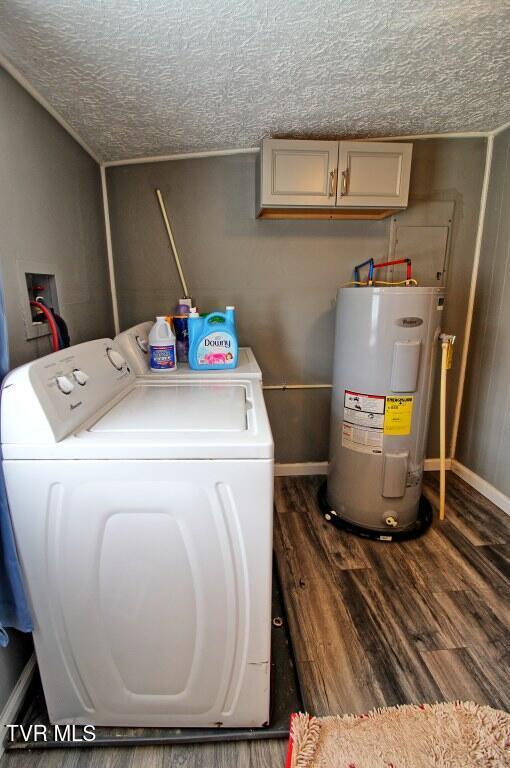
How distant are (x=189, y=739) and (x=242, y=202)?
248 cm

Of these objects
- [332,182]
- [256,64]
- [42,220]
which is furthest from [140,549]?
[332,182]

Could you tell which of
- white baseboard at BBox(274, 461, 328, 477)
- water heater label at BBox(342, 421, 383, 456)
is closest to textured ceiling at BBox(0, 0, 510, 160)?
water heater label at BBox(342, 421, 383, 456)

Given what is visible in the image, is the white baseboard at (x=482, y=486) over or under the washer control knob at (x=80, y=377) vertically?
under

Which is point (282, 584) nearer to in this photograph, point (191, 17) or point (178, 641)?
point (178, 641)

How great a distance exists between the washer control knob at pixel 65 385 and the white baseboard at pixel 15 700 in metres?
1.01

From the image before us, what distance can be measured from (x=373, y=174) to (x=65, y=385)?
186 cm

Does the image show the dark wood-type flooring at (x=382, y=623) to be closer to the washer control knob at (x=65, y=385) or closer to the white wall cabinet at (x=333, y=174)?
the washer control knob at (x=65, y=385)

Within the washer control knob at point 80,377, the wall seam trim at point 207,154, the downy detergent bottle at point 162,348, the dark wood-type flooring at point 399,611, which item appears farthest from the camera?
the wall seam trim at point 207,154

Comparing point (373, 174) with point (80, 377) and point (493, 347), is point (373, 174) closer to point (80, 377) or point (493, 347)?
point (493, 347)

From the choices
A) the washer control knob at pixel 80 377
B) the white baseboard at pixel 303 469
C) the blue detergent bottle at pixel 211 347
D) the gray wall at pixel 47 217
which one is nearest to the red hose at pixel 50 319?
the gray wall at pixel 47 217

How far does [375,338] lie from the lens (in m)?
1.80

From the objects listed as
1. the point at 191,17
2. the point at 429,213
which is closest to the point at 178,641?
the point at 191,17

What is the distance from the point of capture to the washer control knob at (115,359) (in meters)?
1.42

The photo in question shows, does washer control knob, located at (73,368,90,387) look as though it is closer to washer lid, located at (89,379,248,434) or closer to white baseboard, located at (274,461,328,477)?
washer lid, located at (89,379,248,434)
